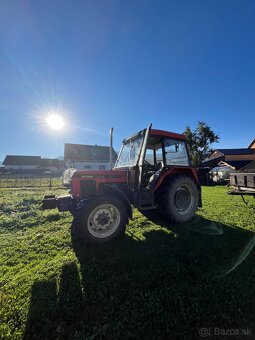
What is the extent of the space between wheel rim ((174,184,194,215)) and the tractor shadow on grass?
52.1 inches

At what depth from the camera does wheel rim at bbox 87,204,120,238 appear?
3.60 m

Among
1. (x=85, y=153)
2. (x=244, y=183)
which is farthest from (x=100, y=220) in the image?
(x=85, y=153)

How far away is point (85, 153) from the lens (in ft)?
121

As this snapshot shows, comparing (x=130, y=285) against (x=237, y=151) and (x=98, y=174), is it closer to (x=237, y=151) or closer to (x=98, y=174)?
(x=98, y=174)

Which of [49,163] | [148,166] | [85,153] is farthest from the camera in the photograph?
[49,163]

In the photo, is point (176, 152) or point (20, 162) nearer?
point (176, 152)

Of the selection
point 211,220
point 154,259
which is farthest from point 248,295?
point 211,220

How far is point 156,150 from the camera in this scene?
5.25 meters

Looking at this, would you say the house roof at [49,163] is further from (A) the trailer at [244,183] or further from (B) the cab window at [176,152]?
(A) the trailer at [244,183]

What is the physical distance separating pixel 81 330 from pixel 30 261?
194 cm

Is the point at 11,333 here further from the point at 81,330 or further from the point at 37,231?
the point at 37,231

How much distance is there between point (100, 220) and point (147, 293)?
1.74 metres

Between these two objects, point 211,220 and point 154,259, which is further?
point 211,220

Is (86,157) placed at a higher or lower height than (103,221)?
higher
